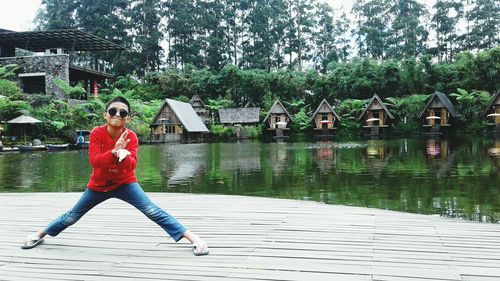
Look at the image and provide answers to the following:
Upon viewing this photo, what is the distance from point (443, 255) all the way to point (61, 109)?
33.0 m

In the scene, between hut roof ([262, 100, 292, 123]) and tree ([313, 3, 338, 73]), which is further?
tree ([313, 3, 338, 73])

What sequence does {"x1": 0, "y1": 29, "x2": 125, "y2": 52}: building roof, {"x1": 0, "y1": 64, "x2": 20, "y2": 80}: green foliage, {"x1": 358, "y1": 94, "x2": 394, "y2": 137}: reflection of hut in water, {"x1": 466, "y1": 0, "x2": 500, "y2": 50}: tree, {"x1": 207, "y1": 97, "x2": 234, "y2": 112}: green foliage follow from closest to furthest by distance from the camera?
{"x1": 0, "y1": 64, "x2": 20, "y2": 80}: green foliage, {"x1": 0, "y1": 29, "x2": 125, "y2": 52}: building roof, {"x1": 358, "y1": 94, "x2": 394, "y2": 137}: reflection of hut in water, {"x1": 207, "y1": 97, "x2": 234, "y2": 112}: green foliage, {"x1": 466, "y1": 0, "x2": 500, "y2": 50}: tree

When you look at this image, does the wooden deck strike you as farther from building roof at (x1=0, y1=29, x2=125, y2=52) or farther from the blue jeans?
building roof at (x1=0, y1=29, x2=125, y2=52)

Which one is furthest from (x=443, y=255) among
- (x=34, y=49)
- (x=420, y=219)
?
(x=34, y=49)

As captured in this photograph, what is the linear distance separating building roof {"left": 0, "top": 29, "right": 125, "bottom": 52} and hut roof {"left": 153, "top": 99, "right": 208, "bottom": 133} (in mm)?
7544

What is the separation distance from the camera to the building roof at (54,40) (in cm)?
3388

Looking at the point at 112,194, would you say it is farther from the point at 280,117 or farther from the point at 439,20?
the point at 439,20

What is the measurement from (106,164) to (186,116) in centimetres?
3614

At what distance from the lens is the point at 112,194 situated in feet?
11.3

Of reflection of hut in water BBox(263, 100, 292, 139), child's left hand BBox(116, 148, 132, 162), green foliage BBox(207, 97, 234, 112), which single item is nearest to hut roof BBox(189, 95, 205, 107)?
green foliage BBox(207, 97, 234, 112)

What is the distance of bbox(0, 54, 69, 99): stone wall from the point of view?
35.1m

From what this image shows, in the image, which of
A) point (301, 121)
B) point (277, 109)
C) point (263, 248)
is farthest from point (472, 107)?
point (263, 248)

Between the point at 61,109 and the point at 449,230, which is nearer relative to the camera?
the point at 449,230

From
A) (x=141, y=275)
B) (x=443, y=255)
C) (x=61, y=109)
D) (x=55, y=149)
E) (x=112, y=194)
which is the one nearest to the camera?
(x=141, y=275)
